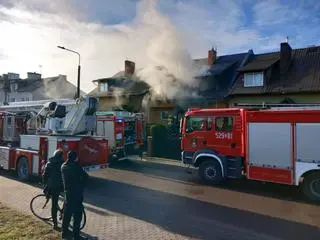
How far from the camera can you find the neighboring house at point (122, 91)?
103 feet

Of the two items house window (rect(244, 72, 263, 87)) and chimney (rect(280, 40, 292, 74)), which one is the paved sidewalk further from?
chimney (rect(280, 40, 292, 74))

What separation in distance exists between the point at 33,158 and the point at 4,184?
1.31 meters

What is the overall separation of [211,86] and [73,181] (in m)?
22.9

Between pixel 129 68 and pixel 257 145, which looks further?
pixel 129 68

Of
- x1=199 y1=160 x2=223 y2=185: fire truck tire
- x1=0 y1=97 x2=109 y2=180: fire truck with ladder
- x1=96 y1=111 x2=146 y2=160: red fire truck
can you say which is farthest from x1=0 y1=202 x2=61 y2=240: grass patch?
x1=96 y1=111 x2=146 y2=160: red fire truck

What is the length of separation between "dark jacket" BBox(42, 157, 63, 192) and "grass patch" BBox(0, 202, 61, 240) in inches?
33.2

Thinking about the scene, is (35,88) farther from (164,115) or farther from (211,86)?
(211,86)

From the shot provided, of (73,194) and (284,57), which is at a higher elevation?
(284,57)

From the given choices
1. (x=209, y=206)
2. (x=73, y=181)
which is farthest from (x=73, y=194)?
(x=209, y=206)

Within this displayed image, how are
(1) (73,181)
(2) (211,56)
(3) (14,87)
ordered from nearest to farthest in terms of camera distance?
1. (1) (73,181)
2. (2) (211,56)
3. (3) (14,87)

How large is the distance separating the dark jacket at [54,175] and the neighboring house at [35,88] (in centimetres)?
4104

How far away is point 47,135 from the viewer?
512 inches

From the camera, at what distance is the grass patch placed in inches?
264

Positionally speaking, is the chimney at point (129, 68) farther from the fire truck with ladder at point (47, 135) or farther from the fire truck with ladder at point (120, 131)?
the fire truck with ladder at point (47, 135)
